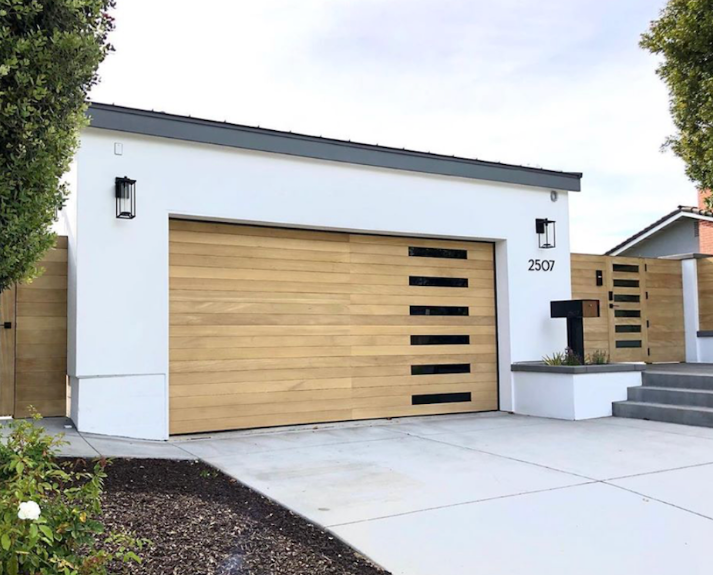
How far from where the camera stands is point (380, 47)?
344 inches

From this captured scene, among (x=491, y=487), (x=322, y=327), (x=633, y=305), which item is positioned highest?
(x=633, y=305)

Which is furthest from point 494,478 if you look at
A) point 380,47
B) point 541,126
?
point 541,126

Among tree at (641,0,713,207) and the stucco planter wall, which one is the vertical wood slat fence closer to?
tree at (641,0,713,207)

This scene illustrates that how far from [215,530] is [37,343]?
392cm

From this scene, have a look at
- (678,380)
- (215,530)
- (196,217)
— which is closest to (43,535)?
(215,530)

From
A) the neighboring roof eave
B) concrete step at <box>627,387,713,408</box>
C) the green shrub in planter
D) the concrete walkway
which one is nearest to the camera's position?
the green shrub in planter

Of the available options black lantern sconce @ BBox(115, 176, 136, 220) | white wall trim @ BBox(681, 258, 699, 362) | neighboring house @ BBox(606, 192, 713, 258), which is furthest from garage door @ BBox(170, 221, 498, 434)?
neighboring house @ BBox(606, 192, 713, 258)

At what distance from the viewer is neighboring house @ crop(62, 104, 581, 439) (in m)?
6.21

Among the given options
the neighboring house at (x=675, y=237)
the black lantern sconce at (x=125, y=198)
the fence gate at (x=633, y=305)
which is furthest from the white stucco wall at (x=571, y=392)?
the neighboring house at (x=675, y=237)

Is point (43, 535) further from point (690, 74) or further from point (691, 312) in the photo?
point (691, 312)

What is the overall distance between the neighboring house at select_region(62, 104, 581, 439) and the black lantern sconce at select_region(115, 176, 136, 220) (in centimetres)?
2

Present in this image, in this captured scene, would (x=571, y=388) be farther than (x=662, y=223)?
No

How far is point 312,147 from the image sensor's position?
723cm

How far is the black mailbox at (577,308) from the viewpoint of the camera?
8.05 metres
